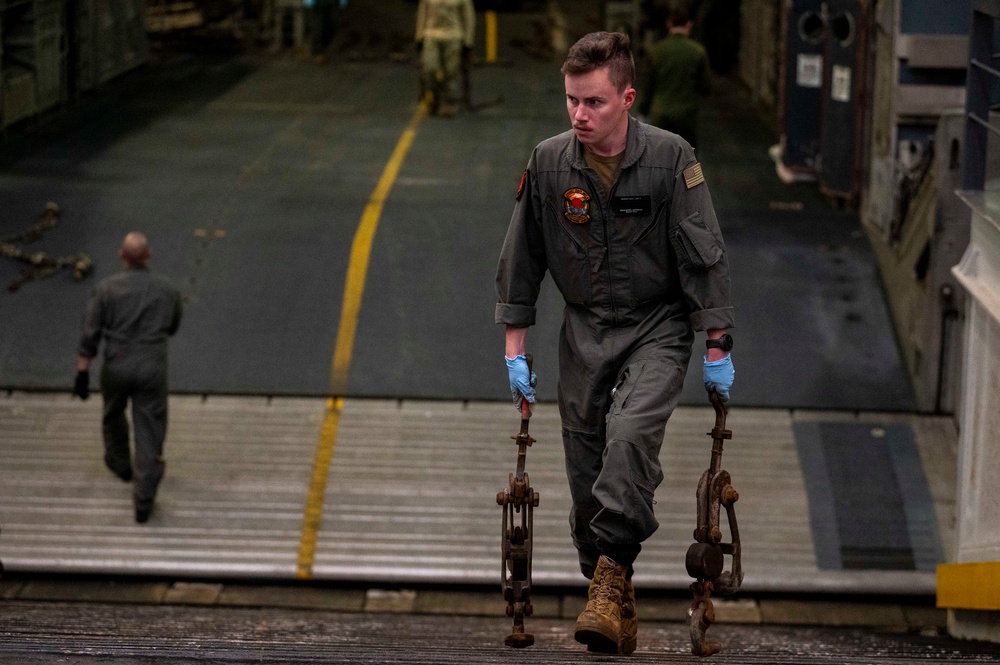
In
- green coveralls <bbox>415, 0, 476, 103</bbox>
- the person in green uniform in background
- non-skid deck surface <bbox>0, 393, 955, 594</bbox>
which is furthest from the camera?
green coveralls <bbox>415, 0, 476, 103</bbox>

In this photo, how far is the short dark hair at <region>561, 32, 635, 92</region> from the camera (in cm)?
523

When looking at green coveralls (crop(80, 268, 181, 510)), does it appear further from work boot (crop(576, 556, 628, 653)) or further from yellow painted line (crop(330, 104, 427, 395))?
work boot (crop(576, 556, 628, 653))

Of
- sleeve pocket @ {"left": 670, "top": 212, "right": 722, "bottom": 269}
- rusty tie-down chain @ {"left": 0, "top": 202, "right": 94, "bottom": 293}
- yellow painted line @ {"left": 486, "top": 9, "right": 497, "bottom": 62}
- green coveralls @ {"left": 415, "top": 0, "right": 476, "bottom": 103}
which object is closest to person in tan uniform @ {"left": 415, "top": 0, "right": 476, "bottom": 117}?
green coveralls @ {"left": 415, "top": 0, "right": 476, "bottom": 103}

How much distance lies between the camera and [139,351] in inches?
389

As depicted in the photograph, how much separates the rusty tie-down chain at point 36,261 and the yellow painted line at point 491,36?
38.4 feet

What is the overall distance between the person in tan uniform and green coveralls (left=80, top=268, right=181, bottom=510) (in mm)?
7764

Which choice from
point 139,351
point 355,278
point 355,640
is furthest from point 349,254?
point 355,640

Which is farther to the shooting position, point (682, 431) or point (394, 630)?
point (682, 431)

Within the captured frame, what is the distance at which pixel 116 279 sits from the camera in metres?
9.88

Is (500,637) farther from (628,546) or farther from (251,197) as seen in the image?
(251,197)

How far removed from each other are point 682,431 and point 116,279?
4.25 m

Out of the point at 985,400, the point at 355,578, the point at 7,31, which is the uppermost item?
the point at 7,31

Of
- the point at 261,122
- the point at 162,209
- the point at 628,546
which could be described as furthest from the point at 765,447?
the point at 261,122

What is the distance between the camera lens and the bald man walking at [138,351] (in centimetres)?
986
